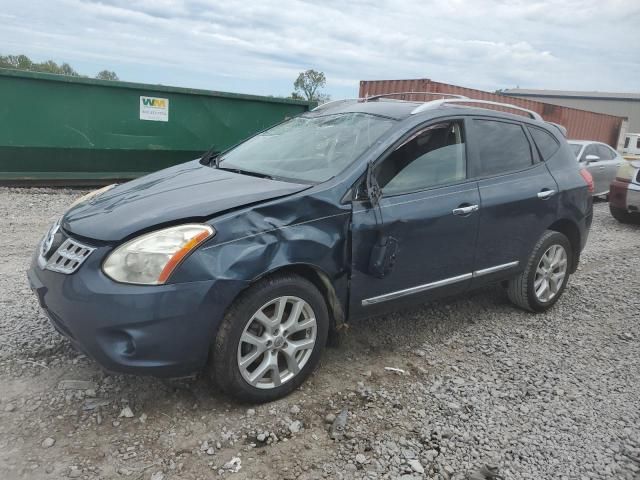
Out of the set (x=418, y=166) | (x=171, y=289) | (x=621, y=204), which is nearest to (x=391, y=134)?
(x=418, y=166)

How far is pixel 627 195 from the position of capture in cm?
912

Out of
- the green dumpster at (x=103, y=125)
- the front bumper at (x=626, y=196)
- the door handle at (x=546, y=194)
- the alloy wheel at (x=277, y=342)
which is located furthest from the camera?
the front bumper at (x=626, y=196)

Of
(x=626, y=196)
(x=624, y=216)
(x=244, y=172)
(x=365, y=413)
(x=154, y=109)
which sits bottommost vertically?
(x=365, y=413)

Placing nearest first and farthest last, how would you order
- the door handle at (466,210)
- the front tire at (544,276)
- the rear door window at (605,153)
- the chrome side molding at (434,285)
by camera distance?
the chrome side molding at (434,285) < the door handle at (466,210) < the front tire at (544,276) < the rear door window at (605,153)

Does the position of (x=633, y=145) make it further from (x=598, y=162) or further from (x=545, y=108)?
(x=598, y=162)

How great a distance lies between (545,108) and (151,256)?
21.1 metres

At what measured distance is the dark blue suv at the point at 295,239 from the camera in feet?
8.23

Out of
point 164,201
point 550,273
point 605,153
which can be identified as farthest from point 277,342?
point 605,153

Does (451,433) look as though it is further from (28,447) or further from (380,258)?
(28,447)

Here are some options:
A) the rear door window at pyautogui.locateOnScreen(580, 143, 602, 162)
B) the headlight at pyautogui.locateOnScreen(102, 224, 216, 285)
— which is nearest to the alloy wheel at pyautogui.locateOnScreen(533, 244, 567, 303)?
the headlight at pyautogui.locateOnScreen(102, 224, 216, 285)

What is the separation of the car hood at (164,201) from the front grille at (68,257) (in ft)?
0.20

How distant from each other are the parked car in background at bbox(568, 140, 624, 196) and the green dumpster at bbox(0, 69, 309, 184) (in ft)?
22.2

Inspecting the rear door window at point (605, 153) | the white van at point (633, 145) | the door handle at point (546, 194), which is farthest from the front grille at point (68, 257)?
the white van at point (633, 145)

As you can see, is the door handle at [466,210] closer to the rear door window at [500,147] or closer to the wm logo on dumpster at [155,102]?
the rear door window at [500,147]
